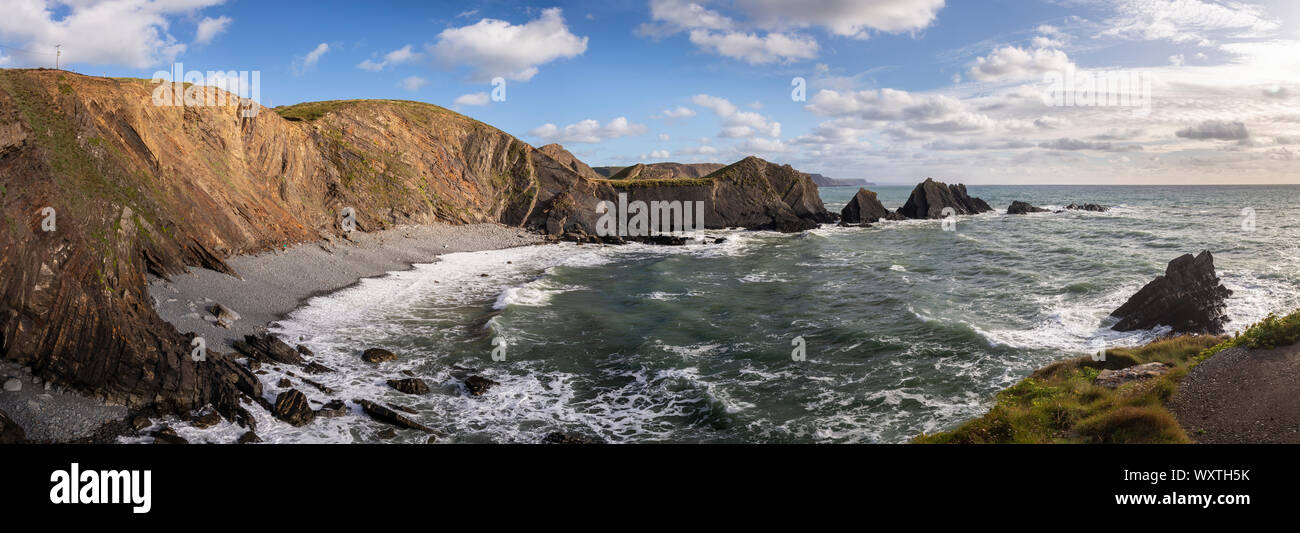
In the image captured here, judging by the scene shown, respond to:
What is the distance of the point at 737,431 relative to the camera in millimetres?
16766

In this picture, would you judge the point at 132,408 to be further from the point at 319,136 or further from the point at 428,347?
the point at 319,136

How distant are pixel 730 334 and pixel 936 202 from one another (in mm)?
79107

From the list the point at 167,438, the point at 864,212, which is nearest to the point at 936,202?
the point at 864,212

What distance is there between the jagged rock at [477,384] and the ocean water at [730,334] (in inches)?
13.5

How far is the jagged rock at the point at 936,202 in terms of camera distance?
9250 cm

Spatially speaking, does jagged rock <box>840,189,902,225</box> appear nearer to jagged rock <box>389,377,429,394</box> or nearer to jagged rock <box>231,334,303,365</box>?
jagged rock <box>389,377,429,394</box>

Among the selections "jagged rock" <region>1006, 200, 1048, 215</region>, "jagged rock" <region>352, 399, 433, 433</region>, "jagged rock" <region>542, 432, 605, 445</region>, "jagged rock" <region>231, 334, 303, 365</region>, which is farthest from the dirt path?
"jagged rock" <region>1006, 200, 1048, 215</region>

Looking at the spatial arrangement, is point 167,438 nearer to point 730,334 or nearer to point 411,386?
point 411,386

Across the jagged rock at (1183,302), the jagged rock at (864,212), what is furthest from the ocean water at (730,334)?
the jagged rock at (864,212)

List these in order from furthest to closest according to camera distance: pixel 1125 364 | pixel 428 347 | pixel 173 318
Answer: pixel 428 347
pixel 173 318
pixel 1125 364

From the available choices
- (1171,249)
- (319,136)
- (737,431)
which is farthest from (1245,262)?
(319,136)

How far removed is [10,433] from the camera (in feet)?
42.1

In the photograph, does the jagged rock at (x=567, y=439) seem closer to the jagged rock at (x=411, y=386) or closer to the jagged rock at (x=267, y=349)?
the jagged rock at (x=411, y=386)
